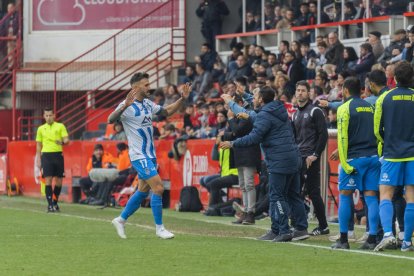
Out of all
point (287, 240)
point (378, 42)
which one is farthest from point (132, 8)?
point (287, 240)

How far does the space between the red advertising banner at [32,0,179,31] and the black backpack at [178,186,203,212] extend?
14.3 meters

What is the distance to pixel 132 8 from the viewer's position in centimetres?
3725

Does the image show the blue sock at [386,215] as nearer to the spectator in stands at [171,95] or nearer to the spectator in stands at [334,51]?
the spectator in stands at [334,51]

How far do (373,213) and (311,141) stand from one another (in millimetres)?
2904

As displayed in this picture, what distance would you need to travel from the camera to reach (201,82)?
1242 inches

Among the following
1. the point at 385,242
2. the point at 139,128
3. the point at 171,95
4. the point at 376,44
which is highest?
the point at 376,44

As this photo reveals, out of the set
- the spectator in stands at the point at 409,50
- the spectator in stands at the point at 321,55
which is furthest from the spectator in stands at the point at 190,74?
the spectator in stands at the point at 409,50

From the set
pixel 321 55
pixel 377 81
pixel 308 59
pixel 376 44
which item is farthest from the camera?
pixel 308 59

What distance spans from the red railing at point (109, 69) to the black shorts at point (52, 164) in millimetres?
11758

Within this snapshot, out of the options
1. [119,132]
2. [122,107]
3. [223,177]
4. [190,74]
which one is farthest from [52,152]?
[190,74]

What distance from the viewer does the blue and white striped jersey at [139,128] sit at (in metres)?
15.9

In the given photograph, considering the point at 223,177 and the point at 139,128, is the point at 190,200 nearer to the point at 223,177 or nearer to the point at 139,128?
the point at 223,177

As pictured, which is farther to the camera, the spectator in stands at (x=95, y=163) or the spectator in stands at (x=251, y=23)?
the spectator in stands at (x=251, y=23)

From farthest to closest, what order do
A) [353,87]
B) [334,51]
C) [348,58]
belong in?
1. [334,51]
2. [348,58]
3. [353,87]
